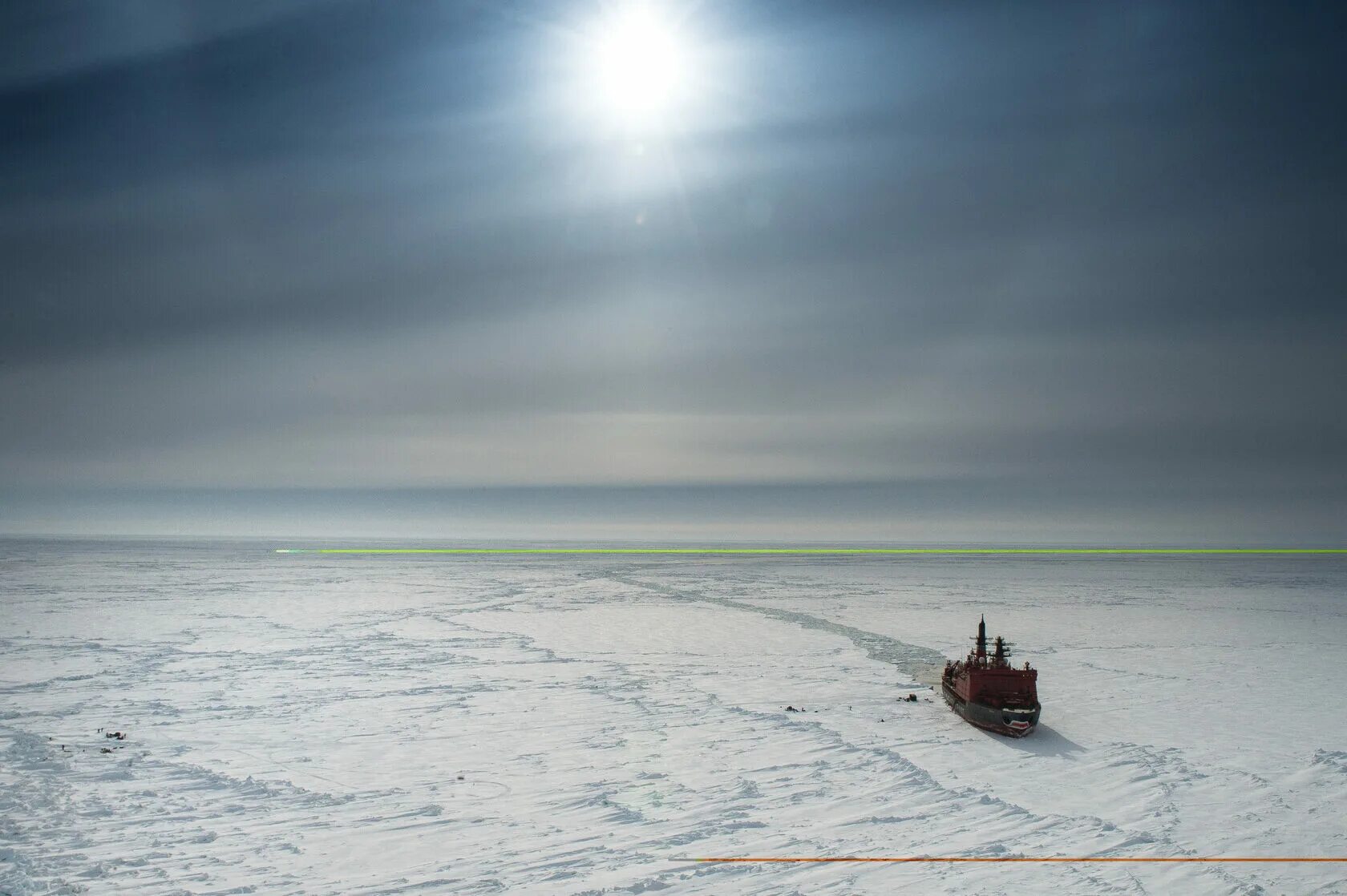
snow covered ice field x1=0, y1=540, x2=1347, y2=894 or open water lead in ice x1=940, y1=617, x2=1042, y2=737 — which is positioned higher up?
open water lead in ice x1=940, y1=617, x2=1042, y2=737

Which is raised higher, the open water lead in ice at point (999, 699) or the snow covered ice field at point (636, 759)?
the open water lead in ice at point (999, 699)

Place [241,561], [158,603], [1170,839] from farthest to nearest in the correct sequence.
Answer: [241,561], [158,603], [1170,839]

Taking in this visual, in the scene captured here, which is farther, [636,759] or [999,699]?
[999,699]

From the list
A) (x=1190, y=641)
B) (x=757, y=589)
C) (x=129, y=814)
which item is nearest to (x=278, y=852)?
(x=129, y=814)

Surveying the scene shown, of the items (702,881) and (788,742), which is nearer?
(702,881)

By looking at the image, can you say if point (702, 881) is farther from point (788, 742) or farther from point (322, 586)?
point (322, 586)

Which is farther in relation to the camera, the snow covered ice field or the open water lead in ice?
the open water lead in ice

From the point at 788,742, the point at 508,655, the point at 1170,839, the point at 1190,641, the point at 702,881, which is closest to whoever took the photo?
the point at 702,881

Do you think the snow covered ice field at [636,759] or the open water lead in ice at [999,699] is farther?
the open water lead in ice at [999,699]
